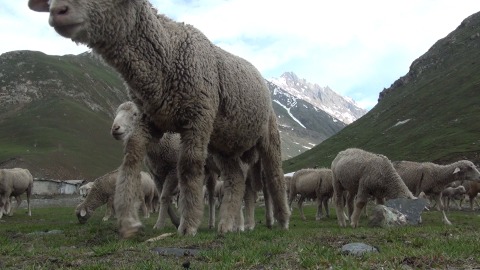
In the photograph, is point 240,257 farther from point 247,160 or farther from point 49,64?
point 49,64

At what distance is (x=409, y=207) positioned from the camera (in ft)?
54.0

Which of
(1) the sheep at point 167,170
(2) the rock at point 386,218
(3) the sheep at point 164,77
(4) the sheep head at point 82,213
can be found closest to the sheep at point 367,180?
(2) the rock at point 386,218

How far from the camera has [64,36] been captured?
6516 millimetres

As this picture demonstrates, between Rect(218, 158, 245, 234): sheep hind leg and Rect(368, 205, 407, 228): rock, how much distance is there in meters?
6.59

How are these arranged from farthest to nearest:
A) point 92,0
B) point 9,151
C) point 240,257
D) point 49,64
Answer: point 49,64 < point 9,151 < point 92,0 < point 240,257

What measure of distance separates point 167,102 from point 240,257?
2.81 metres

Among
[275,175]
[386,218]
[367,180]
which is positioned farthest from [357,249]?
[367,180]

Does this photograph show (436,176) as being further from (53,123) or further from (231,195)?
(53,123)

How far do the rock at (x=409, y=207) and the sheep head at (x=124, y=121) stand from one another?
10501 millimetres

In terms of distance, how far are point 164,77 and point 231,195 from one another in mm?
3238

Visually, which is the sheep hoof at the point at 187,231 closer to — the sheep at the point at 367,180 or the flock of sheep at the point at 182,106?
the flock of sheep at the point at 182,106

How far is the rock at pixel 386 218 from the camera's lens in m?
14.7

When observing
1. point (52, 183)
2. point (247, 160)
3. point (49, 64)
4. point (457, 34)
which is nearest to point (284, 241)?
point (247, 160)

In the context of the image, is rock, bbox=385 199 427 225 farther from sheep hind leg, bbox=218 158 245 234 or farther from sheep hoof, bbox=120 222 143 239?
sheep hoof, bbox=120 222 143 239
